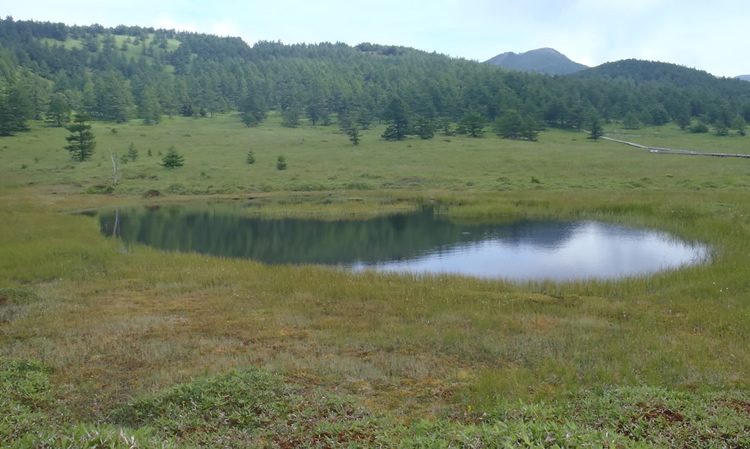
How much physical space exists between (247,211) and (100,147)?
48.9 metres

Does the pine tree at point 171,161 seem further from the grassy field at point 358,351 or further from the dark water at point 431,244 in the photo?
the grassy field at point 358,351

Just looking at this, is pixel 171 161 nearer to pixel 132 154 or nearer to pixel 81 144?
pixel 132 154

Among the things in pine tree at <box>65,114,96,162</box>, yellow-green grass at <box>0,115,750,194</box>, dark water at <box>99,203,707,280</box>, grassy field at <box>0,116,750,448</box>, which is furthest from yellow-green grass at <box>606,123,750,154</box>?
pine tree at <box>65,114,96,162</box>

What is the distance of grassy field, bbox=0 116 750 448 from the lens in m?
6.75

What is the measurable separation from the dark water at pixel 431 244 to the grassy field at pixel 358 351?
113 inches

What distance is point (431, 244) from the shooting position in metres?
29.1

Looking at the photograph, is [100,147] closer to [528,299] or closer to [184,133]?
[184,133]

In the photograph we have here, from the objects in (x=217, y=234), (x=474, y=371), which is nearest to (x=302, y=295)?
(x=474, y=371)

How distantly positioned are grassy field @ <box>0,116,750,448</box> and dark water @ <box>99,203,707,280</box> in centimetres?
288

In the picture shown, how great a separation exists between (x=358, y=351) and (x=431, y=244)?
Answer: 18291mm

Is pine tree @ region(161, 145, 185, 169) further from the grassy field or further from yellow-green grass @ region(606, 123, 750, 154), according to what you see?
yellow-green grass @ region(606, 123, 750, 154)

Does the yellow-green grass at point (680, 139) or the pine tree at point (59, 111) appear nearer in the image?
the yellow-green grass at point (680, 139)

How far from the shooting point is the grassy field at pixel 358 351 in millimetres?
6746

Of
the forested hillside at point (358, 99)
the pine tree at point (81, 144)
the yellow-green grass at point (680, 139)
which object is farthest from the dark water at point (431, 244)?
the forested hillside at point (358, 99)
